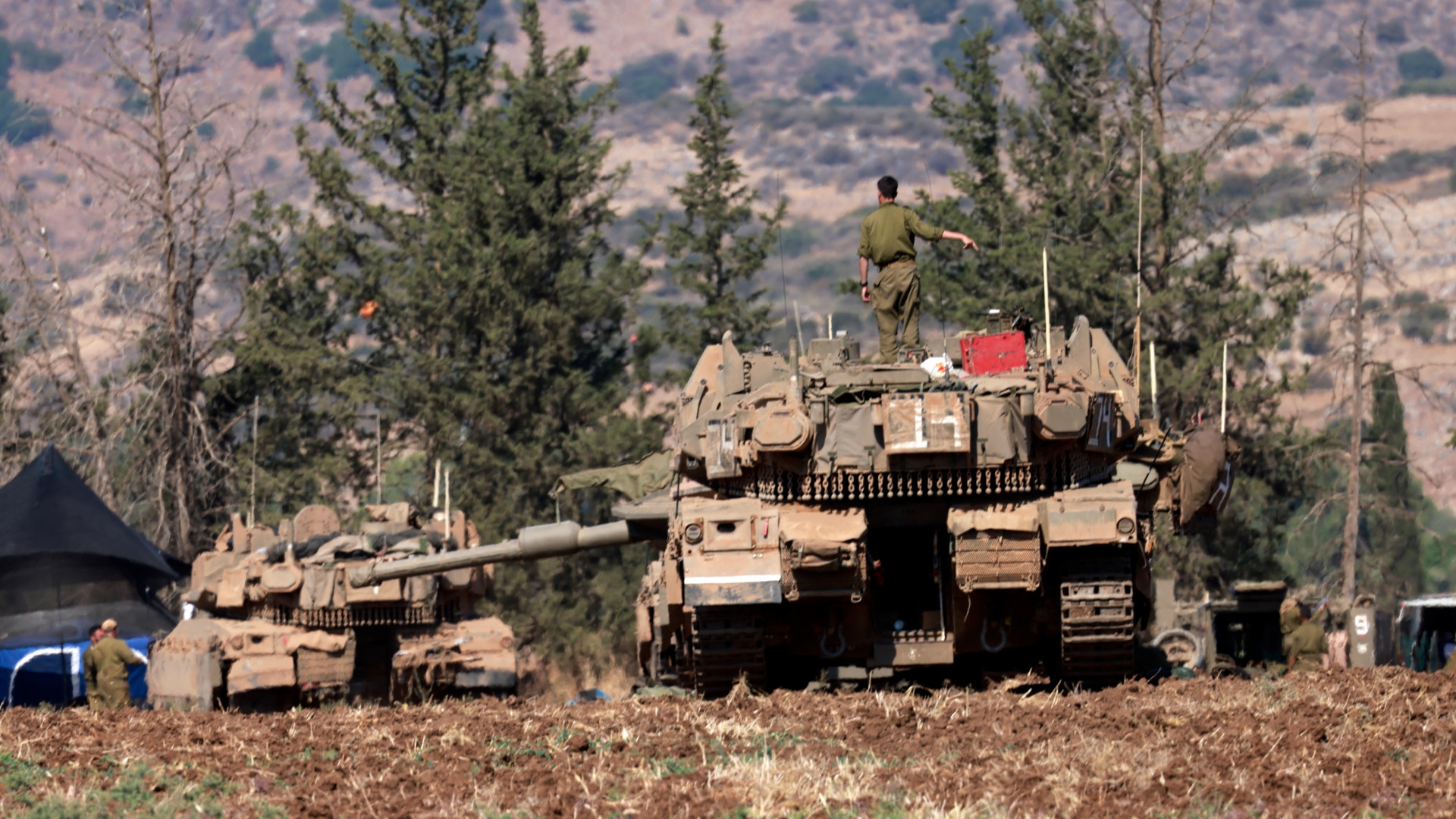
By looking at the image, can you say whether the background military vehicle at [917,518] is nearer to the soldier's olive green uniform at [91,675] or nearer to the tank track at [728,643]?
the tank track at [728,643]

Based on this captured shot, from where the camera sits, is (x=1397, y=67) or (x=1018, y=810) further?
(x=1397, y=67)

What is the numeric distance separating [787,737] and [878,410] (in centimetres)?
310

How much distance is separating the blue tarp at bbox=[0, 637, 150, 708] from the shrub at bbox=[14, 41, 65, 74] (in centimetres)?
14505

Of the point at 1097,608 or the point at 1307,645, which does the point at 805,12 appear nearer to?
the point at 1307,645

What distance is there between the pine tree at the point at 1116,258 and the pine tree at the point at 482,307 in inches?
252

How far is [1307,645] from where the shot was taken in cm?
1597

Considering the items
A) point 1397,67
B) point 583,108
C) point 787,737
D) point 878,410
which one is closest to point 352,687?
point 878,410

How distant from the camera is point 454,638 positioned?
18.8m

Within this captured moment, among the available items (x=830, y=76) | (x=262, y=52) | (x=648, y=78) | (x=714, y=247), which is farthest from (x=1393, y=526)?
(x=262, y=52)

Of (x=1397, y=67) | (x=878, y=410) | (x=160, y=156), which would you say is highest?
(x=1397, y=67)

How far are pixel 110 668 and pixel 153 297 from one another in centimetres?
1468

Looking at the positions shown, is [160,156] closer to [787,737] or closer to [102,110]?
[102,110]

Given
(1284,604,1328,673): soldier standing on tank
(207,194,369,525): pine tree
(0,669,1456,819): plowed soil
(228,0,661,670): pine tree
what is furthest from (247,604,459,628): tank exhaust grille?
(207,194,369,525): pine tree

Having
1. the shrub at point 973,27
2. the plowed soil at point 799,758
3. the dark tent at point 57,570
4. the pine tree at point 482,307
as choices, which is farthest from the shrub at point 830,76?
the plowed soil at point 799,758
